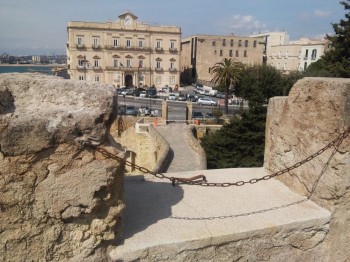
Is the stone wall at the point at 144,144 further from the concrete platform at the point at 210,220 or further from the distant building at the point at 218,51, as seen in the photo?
the distant building at the point at 218,51

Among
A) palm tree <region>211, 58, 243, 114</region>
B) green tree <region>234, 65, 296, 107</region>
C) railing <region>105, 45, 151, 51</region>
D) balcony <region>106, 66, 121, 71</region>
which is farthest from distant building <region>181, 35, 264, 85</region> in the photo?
palm tree <region>211, 58, 243, 114</region>

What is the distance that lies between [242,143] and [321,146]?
14.3 metres

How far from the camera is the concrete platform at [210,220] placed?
2748mm

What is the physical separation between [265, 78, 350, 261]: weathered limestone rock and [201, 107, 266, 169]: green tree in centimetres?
1317

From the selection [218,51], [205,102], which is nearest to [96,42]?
[218,51]

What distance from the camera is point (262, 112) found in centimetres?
1769

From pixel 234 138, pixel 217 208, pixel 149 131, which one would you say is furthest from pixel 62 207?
pixel 149 131

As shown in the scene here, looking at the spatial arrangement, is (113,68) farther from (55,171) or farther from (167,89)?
(55,171)

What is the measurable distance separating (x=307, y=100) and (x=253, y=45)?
60.9m

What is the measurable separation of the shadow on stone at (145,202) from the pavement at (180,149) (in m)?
10.2

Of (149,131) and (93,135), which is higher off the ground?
(93,135)

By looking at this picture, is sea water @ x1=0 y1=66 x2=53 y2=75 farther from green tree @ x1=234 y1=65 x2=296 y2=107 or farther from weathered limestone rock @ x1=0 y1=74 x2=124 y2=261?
green tree @ x1=234 y1=65 x2=296 y2=107

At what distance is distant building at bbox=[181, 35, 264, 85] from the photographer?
58938 millimetres

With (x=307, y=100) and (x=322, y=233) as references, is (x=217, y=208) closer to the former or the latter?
(x=322, y=233)
